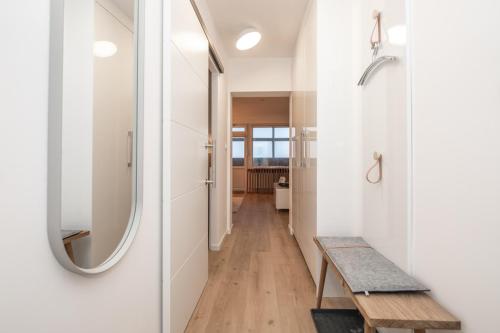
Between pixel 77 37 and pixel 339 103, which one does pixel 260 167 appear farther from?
pixel 77 37

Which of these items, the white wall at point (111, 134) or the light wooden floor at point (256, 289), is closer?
the white wall at point (111, 134)

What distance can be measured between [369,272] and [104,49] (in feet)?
4.94

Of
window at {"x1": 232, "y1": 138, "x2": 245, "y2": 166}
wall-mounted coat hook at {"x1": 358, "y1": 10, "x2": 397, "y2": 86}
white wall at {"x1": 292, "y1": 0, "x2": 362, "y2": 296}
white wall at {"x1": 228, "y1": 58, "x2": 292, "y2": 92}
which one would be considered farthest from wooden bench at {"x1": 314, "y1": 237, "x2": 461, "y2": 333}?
window at {"x1": 232, "y1": 138, "x2": 245, "y2": 166}

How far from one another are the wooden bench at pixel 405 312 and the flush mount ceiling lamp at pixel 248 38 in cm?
284

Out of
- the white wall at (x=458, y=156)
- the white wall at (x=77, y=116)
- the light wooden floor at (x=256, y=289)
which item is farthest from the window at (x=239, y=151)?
the white wall at (x=77, y=116)

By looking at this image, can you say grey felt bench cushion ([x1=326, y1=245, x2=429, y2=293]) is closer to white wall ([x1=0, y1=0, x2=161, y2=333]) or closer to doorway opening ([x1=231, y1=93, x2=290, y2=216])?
white wall ([x1=0, y1=0, x2=161, y2=333])

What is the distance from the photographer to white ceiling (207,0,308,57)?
253 cm

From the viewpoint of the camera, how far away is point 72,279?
71 centimetres

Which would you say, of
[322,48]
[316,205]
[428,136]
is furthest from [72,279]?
[322,48]

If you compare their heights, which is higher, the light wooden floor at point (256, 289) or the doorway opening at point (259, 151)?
the doorway opening at point (259, 151)

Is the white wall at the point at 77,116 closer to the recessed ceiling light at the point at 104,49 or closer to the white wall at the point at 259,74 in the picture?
the recessed ceiling light at the point at 104,49

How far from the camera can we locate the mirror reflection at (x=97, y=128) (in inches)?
27.1

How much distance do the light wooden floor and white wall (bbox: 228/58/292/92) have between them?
7.22ft

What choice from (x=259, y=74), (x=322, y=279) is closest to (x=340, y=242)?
(x=322, y=279)
